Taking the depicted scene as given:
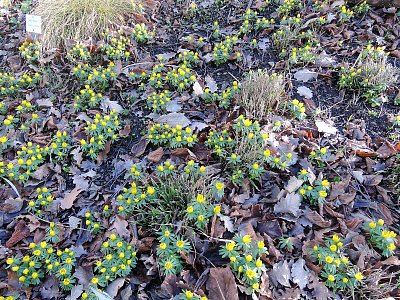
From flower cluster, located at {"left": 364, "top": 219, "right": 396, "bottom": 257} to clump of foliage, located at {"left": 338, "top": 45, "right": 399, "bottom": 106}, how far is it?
1234 millimetres

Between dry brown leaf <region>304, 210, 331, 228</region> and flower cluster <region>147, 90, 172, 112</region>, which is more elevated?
flower cluster <region>147, 90, 172, 112</region>

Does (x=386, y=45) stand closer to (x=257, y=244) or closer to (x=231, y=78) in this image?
(x=231, y=78)

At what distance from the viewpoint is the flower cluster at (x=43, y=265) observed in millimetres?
1998

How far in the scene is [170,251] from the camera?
1955 mm

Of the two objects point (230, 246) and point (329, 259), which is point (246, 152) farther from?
point (329, 259)

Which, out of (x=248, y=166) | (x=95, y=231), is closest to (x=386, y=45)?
(x=248, y=166)

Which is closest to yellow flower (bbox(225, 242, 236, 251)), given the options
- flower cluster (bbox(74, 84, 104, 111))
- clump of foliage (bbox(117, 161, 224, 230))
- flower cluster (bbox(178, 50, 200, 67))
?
clump of foliage (bbox(117, 161, 224, 230))

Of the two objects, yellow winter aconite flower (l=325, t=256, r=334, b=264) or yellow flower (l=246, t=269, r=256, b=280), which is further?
yellow winter aconite flower (l=325, t=256, r=334, b=264)

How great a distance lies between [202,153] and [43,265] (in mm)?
1265

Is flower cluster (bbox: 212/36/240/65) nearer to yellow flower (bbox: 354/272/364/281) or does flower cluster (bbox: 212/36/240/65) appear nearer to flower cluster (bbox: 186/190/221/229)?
flower cluster (bbox: 186/190/221/229)

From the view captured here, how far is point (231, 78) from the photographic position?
3.25 metres

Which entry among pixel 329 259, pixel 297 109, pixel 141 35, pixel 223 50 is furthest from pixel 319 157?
pixel 141 35

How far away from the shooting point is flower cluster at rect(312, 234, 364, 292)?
185cm

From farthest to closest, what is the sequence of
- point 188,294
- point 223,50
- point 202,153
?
point 223,50 → point 202,153 → point 188,294
